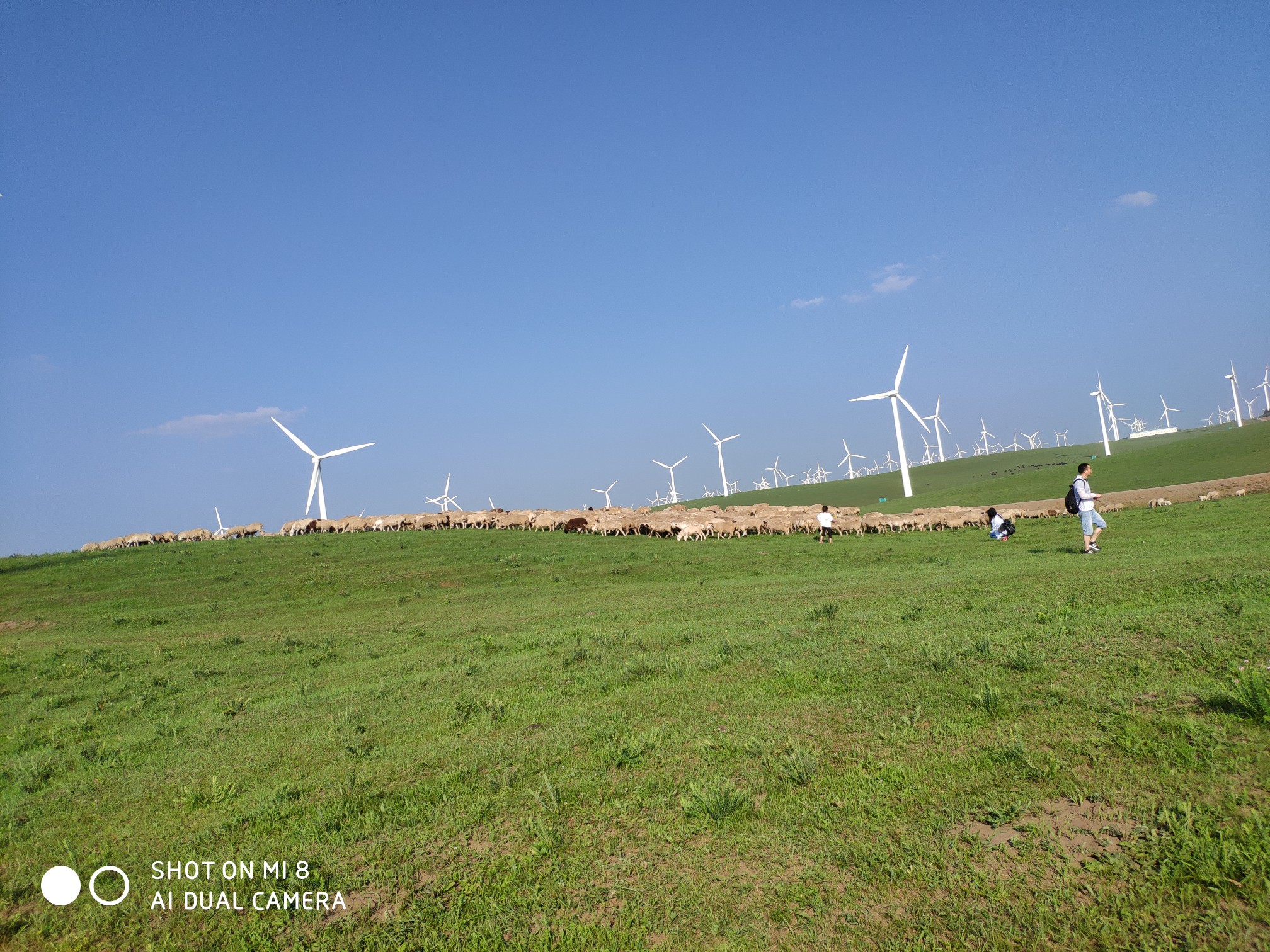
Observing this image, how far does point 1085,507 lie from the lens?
71.9 feet

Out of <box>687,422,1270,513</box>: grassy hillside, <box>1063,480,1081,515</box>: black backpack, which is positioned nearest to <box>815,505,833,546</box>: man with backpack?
<box>1063,480,1081,515</box>: black backpack

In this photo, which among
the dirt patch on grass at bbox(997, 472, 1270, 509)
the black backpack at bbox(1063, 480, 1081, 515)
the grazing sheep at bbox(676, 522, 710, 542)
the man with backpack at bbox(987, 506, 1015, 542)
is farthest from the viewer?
the grazing sheep at bbox(676, 522, 710, 542)

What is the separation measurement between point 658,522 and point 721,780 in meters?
44.5

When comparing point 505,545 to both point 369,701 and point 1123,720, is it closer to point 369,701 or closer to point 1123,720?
point 369,701

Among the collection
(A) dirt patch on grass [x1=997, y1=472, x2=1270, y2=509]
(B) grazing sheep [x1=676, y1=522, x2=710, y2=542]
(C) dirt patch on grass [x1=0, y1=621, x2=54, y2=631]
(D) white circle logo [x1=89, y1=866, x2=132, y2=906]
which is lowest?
(A) dirt patch on grass [x1=997, y1=472, x2=1270, y2=509]

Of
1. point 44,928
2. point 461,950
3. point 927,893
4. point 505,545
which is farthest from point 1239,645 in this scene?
point 505,545

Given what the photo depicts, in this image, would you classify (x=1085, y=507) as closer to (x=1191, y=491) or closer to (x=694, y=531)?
(x=694, y=531)

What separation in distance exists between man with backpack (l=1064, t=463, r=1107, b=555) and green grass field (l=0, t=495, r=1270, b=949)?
4.92 m

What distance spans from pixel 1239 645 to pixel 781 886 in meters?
6.40

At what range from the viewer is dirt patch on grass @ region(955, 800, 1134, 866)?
5273 millimetres

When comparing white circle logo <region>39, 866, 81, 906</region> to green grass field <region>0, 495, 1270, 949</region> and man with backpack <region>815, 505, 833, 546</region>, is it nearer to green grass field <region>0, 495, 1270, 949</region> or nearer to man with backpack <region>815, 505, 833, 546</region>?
green grass field <region>0, 495, 1270, 949</region>

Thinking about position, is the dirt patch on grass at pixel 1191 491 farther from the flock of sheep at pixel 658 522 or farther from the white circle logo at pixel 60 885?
the white circle logo at pixel 60 885

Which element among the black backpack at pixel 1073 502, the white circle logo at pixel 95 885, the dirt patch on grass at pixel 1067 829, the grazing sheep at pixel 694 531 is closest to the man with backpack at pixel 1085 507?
the black backpack at pixel 1073 502

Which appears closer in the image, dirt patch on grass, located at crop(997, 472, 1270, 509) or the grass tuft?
the grass tuft
